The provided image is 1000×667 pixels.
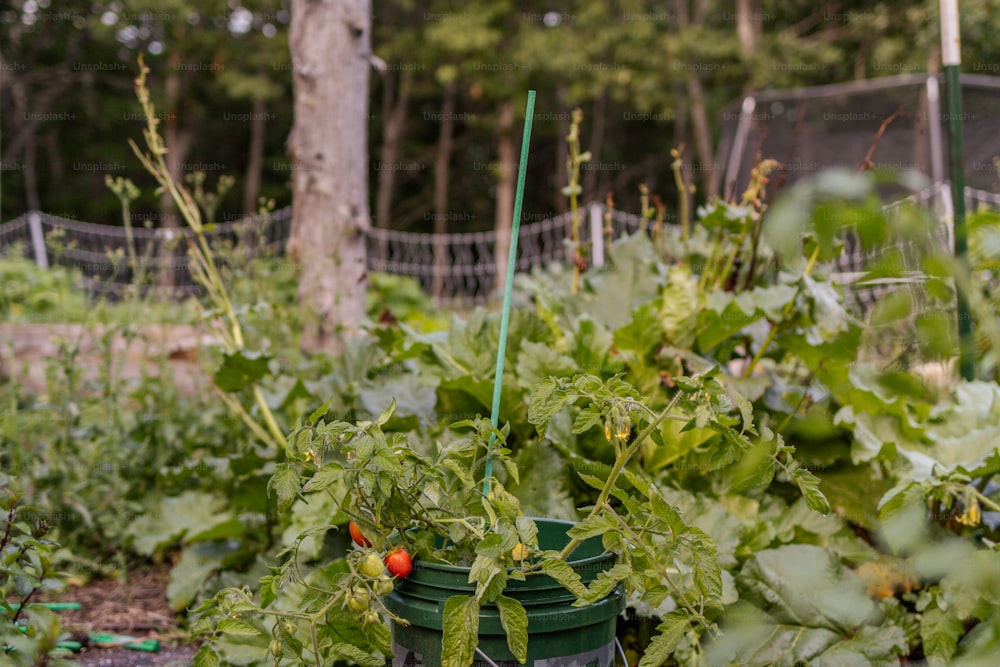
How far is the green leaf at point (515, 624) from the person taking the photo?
0.98m

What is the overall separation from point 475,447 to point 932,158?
9.02 metres

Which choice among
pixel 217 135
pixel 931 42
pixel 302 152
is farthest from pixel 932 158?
pixel 217 135

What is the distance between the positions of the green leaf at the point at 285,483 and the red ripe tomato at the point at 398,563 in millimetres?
151

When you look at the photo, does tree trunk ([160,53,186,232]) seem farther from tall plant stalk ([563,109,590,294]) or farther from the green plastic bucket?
the green plastic bucket

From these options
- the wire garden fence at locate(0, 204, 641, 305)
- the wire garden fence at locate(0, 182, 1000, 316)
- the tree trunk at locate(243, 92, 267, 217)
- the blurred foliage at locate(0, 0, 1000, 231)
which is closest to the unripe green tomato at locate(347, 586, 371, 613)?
the wire garden fence at locate(0, 182, 1000, 316)

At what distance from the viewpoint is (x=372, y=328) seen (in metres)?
2.20

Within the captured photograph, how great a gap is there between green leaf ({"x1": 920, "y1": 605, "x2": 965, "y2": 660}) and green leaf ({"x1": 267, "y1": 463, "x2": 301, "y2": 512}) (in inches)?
43.5

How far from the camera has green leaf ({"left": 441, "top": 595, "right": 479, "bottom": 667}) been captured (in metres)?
0.97

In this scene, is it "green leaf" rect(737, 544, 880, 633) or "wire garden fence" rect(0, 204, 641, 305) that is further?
"wire garden fence" rect(0, 204, 641, 305)

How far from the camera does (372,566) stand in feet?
3.41

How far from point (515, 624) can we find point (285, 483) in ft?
1.15

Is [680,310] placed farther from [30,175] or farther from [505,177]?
[30,175]

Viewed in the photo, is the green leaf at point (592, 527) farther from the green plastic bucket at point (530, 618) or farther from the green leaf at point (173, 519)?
the green leaf at point (173, 519)

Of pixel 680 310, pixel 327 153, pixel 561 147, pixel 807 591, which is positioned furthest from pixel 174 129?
pixel 807 591
